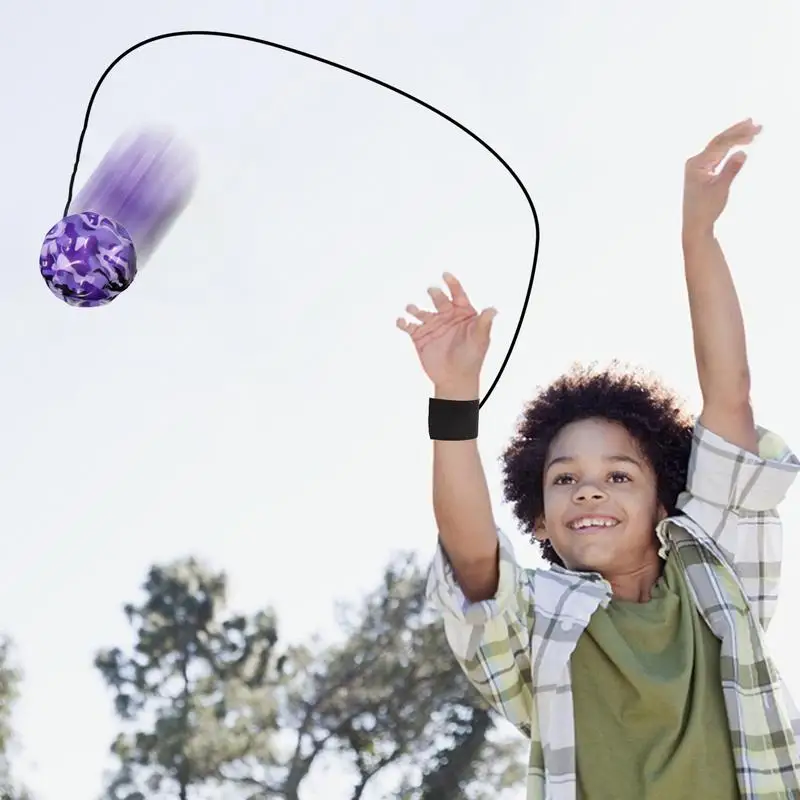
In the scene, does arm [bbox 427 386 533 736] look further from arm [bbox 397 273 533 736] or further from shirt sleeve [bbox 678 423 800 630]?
shirt sleeve [bbox 678 423 800 630]

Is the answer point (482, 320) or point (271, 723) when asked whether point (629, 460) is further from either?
point (271, 723)

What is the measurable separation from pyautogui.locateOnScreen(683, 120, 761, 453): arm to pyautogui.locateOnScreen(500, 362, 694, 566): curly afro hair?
0.17m

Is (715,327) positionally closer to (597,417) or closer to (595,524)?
(597,417)

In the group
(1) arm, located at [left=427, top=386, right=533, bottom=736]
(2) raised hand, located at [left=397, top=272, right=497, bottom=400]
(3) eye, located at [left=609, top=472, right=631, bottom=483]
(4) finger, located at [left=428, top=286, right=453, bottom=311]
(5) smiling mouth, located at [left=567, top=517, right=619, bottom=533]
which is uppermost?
(4) finger, located at [left=428, top=286, right=453, bottom=311]

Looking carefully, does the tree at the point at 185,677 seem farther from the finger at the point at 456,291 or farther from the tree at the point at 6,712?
the finger at the point at 456,291

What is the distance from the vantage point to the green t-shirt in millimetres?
2871

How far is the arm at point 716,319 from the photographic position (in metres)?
3.25

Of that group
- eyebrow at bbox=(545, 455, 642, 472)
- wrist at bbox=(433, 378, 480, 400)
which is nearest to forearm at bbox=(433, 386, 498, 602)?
wrist at bbox=(433, 378, 480, 400)

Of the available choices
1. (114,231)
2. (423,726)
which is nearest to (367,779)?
(423,726)

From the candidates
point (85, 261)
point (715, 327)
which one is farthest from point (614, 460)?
point (85, 261)

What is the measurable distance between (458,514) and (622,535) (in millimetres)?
470

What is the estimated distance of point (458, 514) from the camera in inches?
116

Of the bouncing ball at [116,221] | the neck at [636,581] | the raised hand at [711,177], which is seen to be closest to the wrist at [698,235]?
the raised hand at [711,177]

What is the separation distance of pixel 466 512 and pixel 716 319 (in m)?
0.78
